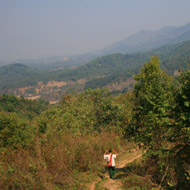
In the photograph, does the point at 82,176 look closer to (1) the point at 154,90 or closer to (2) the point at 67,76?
(1) the point at 154,90

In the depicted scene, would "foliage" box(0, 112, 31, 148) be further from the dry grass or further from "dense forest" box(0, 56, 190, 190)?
the dry grass

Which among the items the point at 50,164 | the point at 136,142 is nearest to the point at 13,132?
the point at 50,164

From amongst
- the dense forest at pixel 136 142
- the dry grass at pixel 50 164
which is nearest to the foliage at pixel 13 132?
the dense forest at pixel 136 142

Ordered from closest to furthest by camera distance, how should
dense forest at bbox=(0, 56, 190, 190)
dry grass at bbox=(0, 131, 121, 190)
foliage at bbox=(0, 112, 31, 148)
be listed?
dense forest at bbox=(0, 56, 190, 190)
dry grass at bbox=(0, 131, 121, 190)
foliage at bbox=(0, 112, 31, 148)

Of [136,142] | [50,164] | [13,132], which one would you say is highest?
[13,132]

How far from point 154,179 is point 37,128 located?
4868 mm

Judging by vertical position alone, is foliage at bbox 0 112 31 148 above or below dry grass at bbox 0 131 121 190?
above

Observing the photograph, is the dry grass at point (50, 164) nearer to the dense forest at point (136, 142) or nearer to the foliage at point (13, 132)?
the dense forest at point (136, 142)

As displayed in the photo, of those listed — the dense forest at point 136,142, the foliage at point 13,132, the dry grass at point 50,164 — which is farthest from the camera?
the foliage at point 13,132

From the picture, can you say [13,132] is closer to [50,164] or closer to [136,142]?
[50,164]

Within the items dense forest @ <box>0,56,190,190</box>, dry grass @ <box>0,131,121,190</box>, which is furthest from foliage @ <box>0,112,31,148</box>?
dry grass @ <box>0,131,121,190</box>

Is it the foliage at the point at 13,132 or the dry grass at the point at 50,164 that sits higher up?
the foliage at the point at 13,132

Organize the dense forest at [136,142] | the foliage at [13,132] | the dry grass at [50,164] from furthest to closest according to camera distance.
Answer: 1. the foliage at [13,132]
2. the dry grass at [50,164]
3. the dense forest at [136,142]

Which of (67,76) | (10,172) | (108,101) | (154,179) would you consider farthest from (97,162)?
(67,76)
